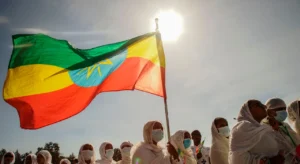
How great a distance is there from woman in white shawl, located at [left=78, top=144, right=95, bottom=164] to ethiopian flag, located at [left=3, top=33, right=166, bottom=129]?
263 cm

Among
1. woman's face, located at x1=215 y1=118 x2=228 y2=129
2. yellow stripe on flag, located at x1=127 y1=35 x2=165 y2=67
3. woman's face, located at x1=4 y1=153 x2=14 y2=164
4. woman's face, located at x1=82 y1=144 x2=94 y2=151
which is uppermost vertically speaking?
yellow stripe on flag, located at x1=127 y1=35 x2=165 y2=67

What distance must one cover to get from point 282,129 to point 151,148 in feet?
8.44

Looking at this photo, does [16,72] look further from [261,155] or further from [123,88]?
[261,155]

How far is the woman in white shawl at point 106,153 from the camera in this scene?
928 centimetres

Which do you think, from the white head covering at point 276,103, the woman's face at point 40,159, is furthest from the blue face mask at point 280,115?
the woman's face at point 40,159

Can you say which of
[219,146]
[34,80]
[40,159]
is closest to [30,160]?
[40,159]

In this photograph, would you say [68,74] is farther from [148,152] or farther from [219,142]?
[219,142]

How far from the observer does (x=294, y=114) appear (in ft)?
18.1

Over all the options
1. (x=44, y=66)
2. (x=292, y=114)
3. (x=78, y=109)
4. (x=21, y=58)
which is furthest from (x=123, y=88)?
(x=292, y=114)

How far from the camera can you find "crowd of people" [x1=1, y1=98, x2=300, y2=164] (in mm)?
4078

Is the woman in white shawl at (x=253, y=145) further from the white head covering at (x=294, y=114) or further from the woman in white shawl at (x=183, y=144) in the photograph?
the woman in white shawl at (x=183, y=144)

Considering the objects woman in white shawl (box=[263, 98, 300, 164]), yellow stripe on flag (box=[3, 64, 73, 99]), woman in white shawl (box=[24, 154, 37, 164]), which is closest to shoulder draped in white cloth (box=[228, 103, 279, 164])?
woman in white shawl (box=[263, 98, 300, 164])

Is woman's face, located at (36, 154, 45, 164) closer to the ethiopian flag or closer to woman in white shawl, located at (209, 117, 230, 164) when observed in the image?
the ethiopian flag

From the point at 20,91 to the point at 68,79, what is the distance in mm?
977
